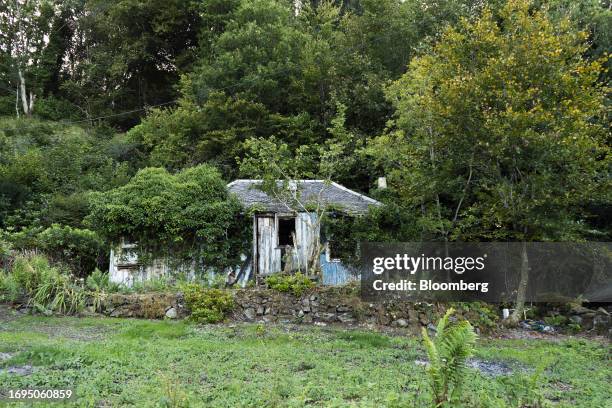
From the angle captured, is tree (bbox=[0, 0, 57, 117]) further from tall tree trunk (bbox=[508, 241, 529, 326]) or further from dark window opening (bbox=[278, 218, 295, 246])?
tall tree trunk (bbox=[508, 241, 529, 326])

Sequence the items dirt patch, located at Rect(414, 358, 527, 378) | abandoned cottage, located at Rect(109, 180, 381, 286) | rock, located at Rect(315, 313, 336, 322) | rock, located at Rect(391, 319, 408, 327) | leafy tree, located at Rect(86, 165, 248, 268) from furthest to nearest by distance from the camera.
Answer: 1. abandoned cottage, located at Rect(109, 180, 381, 286)
2. leafy tree, located at Rect(86, 165, 248, 268)
3. rock, located at Rect(315, 313, 336, 322)
4. rock, located at Rect(391, 319, 408, 327)
5. dirt patch, located at Rect(414, 358, 527, 378)

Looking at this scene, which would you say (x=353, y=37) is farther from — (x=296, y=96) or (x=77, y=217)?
(x=77, y=217)

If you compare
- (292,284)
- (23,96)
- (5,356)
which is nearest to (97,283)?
(292,284)

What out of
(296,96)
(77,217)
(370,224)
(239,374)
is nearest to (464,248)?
(370,224)

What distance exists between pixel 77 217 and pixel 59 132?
11.6 m

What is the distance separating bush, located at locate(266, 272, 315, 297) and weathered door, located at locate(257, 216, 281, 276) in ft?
15.0

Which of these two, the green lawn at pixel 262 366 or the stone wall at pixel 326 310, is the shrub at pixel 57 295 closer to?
the green lawn at pixel 262 366

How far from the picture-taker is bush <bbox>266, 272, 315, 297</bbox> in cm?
1271

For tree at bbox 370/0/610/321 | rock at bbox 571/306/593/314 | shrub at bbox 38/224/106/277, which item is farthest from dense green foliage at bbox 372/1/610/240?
shrub at bbox 38/224/106/277

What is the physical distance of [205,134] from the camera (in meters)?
24.8

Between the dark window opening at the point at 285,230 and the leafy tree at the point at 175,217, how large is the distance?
161 centimetres

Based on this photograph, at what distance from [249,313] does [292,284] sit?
1290 mm

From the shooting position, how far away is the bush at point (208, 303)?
11.9 m

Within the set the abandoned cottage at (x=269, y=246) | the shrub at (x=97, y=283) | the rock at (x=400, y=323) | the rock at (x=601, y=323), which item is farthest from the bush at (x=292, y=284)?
the rock at (x=601, y=323)
